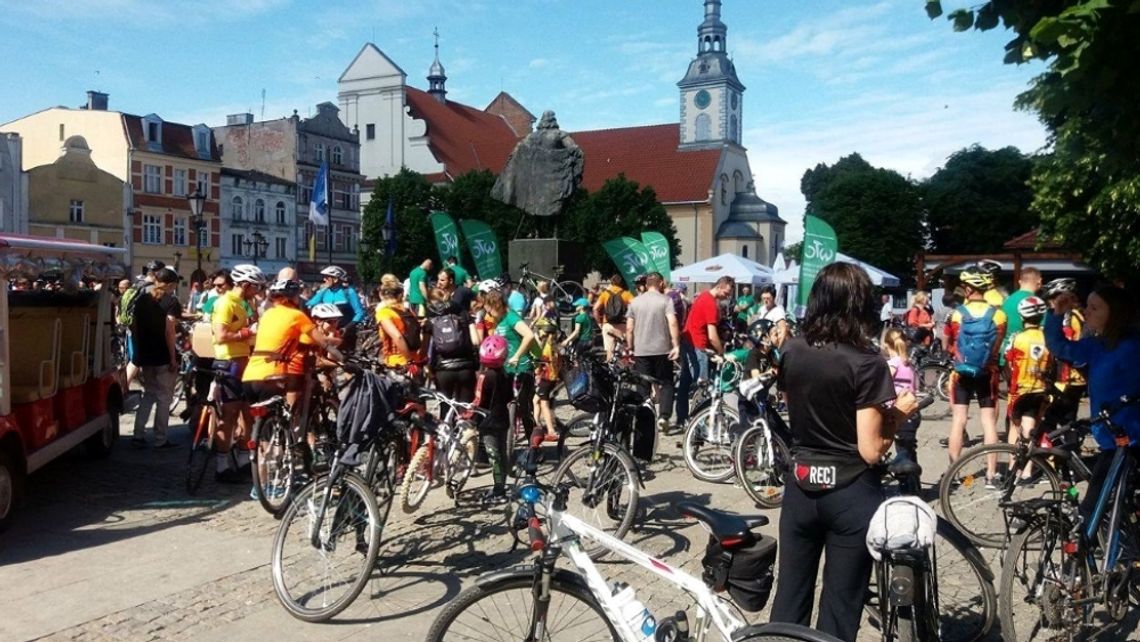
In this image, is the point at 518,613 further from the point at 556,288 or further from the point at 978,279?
the point at 556,288

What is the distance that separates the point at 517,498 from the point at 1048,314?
16.3ft

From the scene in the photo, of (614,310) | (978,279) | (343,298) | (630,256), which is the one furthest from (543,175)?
(978,279)

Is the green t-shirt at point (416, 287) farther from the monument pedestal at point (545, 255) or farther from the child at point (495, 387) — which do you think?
the child at point (495, 387)

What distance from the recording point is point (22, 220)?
47.2 m

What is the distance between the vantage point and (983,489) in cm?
701

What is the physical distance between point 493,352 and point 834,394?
15.7ft

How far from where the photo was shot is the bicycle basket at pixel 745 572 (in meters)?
3.47

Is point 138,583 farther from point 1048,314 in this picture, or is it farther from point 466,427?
point 1048,314

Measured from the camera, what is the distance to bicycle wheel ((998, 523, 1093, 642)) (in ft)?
15.1

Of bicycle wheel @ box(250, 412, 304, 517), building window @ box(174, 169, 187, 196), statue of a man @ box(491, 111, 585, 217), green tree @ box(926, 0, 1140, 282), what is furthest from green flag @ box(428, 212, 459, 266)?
building window @ box(174, 169, 187, 196)

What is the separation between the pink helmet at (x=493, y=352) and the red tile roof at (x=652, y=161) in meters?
74.3

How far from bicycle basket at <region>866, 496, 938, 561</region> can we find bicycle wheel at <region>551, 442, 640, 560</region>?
296 centimetres

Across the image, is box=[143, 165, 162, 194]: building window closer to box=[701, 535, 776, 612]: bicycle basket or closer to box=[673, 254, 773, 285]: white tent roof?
box=[673, 254, 773, 285]: white tent roof

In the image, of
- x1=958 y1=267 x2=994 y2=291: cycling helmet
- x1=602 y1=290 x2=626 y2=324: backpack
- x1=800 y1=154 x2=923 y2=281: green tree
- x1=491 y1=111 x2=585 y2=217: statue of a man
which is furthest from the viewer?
x1=800 y1=154 x2=923 y2=281: green tree
